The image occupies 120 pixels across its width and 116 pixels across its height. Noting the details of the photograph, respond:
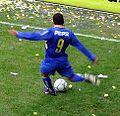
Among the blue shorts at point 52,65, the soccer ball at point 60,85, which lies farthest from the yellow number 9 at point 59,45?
the soccer ball at point 60,85

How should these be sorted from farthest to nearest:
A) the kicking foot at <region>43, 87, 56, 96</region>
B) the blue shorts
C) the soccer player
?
the kicking foot at <region>43, 87, 56, 96</region>
the blue shorts
the soccer player

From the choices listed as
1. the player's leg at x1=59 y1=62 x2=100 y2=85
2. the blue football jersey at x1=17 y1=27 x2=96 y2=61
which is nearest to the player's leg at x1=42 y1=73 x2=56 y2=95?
the player's leg at x1=59 y1=62 x2=100 y2=85

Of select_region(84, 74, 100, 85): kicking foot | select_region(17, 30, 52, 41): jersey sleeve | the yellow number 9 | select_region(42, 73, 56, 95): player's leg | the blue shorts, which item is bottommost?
select_region(42, 73, 56, 95): player's leg

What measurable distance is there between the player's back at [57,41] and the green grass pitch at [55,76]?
894 millimetres

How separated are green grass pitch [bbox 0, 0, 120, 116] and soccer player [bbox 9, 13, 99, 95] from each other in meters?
0.42

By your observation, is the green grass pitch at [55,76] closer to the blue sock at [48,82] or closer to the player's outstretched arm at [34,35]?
the blue sock at [48,82]

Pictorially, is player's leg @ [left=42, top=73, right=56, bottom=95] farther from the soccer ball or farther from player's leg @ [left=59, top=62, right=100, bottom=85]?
player's leg @ [left=59, top=62, right=100, bottom=85]

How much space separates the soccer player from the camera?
7239 millimetres

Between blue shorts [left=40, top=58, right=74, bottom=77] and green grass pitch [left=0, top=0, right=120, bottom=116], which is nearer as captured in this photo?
green grass pitch [left=0, top=0, right=120, bottom=116]

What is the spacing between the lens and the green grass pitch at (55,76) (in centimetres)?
743

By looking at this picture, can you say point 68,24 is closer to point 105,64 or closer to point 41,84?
point 105,64

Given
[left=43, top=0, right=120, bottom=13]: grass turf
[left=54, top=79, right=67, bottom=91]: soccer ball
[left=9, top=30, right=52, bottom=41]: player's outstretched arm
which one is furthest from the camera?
[left=43, top=0, right=120, bottom=13]: grass turf

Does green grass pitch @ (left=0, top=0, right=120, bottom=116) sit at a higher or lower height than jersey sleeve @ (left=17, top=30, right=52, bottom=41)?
lower

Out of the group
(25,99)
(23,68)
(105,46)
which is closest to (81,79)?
(25,99)
